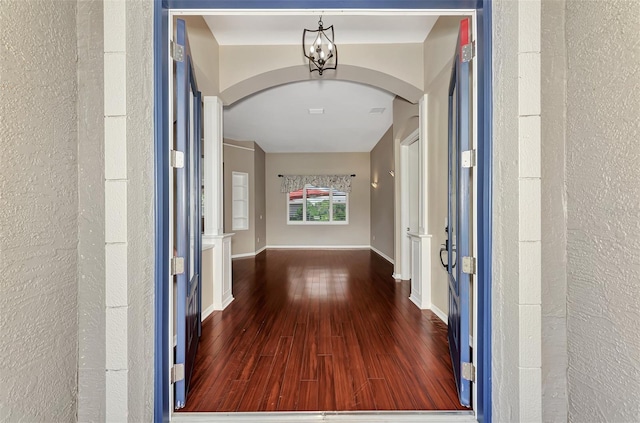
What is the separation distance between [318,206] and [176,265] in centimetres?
768

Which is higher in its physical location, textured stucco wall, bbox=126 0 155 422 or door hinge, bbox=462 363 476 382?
textured stucco wall, bbox=126 0 155 422

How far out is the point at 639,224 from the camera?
2.99ft

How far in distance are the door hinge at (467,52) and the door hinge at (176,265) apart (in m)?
1.77

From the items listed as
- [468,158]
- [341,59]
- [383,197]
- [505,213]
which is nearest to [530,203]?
[505,213]

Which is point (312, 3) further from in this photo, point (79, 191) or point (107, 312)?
point (107, 312)

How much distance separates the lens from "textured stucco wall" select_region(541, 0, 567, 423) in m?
1.20

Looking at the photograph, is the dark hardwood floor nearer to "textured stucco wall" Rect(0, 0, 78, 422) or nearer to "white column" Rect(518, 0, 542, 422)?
"white column" Rect(518, 0, 542, 422)

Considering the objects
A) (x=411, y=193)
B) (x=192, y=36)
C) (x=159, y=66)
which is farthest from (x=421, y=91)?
(x=159, y=66)

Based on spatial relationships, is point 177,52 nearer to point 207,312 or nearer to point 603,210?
point 603,210

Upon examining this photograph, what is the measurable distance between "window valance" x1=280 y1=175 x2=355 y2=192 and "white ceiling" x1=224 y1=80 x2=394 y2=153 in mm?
955

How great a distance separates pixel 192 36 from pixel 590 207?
2898 millimetres

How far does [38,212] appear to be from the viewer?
1.00 m

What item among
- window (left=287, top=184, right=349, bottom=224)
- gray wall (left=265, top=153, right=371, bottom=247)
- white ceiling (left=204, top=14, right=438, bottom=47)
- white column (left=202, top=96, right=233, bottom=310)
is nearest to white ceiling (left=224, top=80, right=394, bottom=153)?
A: gray wall (left=265, top=153, right=371, bottom=247)

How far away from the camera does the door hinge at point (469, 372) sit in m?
1.51
